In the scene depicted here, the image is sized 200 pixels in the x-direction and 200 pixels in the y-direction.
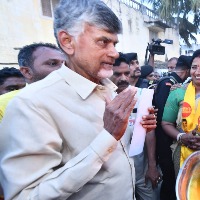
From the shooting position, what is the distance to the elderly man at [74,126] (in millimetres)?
882

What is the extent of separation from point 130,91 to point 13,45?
7167mm

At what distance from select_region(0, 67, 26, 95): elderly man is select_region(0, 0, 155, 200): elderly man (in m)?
1.71

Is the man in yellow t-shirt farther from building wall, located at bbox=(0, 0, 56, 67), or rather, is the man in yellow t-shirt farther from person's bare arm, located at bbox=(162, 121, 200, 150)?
building wall, located at bbox=(0, 0, 56, 67)

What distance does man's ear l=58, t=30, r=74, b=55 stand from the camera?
3.60 ft

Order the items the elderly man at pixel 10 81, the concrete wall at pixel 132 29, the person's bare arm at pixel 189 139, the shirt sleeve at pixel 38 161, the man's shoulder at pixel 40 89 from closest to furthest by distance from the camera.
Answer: the shirt sleeve at pixel 38 161 → the man's shoulder at pixel 40 89 → the person's bare arm at pixel 189 139 → the elderly man at pixel 10 81 → the concrete wall at pixel 132 29

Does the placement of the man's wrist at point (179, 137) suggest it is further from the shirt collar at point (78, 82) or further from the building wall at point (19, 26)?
the building wall at point (19, 26)

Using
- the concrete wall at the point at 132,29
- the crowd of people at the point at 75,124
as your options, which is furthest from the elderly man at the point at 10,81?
the concrete wall at the point at 132,29

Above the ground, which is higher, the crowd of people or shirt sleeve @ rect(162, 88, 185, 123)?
the crowd of people

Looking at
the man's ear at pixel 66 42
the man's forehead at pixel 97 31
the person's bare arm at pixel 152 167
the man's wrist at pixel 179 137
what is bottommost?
the person's bare arm at pixel 152 167

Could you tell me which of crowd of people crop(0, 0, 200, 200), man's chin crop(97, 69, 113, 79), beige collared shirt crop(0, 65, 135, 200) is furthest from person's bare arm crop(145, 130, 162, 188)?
man's chin crop(97, 69, 113, 79)

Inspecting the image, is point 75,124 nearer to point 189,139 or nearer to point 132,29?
point 189,139

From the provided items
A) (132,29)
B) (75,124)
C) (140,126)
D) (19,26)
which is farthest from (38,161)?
(132,29)

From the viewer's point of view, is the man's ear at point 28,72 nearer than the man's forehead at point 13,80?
Yes

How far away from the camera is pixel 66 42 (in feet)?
3.64
